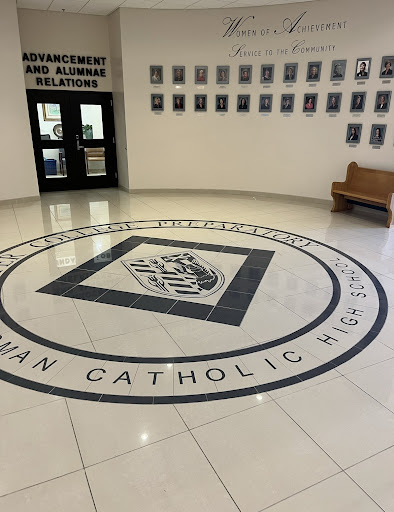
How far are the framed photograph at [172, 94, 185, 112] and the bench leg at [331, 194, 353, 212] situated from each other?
3.72 m

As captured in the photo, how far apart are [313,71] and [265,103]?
1084 mm

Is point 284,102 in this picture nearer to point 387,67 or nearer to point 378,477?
point 387,67

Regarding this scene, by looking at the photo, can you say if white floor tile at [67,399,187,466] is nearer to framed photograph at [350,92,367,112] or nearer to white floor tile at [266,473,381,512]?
white floor tile at [266,473,381,512]

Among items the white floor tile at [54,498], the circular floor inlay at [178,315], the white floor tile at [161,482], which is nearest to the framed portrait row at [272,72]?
the circular floor inlay at [178,315]

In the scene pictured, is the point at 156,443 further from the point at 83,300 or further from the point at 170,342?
the point at 83,300

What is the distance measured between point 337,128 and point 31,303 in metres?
6.43

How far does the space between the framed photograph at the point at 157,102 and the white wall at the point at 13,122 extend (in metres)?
2.54

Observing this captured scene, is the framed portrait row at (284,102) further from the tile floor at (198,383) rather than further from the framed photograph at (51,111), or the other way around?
the tile floor at (198,383)

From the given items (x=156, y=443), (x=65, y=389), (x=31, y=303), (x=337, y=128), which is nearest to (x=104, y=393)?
(x=65, y=389)

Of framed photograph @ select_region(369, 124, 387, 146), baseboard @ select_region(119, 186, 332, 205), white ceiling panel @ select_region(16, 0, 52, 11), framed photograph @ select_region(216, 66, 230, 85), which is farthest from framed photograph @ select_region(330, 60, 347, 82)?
white ceiling panel @ select_region(16, 0, 52, 11)

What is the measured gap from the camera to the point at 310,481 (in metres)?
2.05

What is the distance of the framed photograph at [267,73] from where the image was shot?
8094 mm

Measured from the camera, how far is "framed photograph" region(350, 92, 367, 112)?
7.31 metres

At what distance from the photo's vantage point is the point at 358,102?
7.38 m
